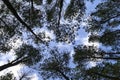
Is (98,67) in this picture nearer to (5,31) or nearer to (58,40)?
(58,40)

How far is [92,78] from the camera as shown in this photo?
20.0 meters

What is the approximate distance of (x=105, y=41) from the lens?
21.9 meters

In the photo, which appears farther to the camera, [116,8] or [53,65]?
[53,65]

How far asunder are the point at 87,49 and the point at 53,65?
9.04 feet

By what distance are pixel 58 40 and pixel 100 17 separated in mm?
3446

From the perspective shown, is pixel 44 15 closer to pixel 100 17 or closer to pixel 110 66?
pixel 100 17

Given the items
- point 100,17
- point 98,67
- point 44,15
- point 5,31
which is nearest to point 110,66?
point 98,67

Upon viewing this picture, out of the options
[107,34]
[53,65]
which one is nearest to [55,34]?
[53,65]

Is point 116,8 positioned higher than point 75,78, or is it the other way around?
point 116,8

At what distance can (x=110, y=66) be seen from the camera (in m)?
20.4

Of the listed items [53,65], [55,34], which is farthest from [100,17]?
[53,65]

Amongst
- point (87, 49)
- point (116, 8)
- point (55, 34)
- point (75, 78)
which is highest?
point (116, 8)

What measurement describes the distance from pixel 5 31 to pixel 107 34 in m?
7.23

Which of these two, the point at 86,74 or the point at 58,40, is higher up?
the point at 58,40
